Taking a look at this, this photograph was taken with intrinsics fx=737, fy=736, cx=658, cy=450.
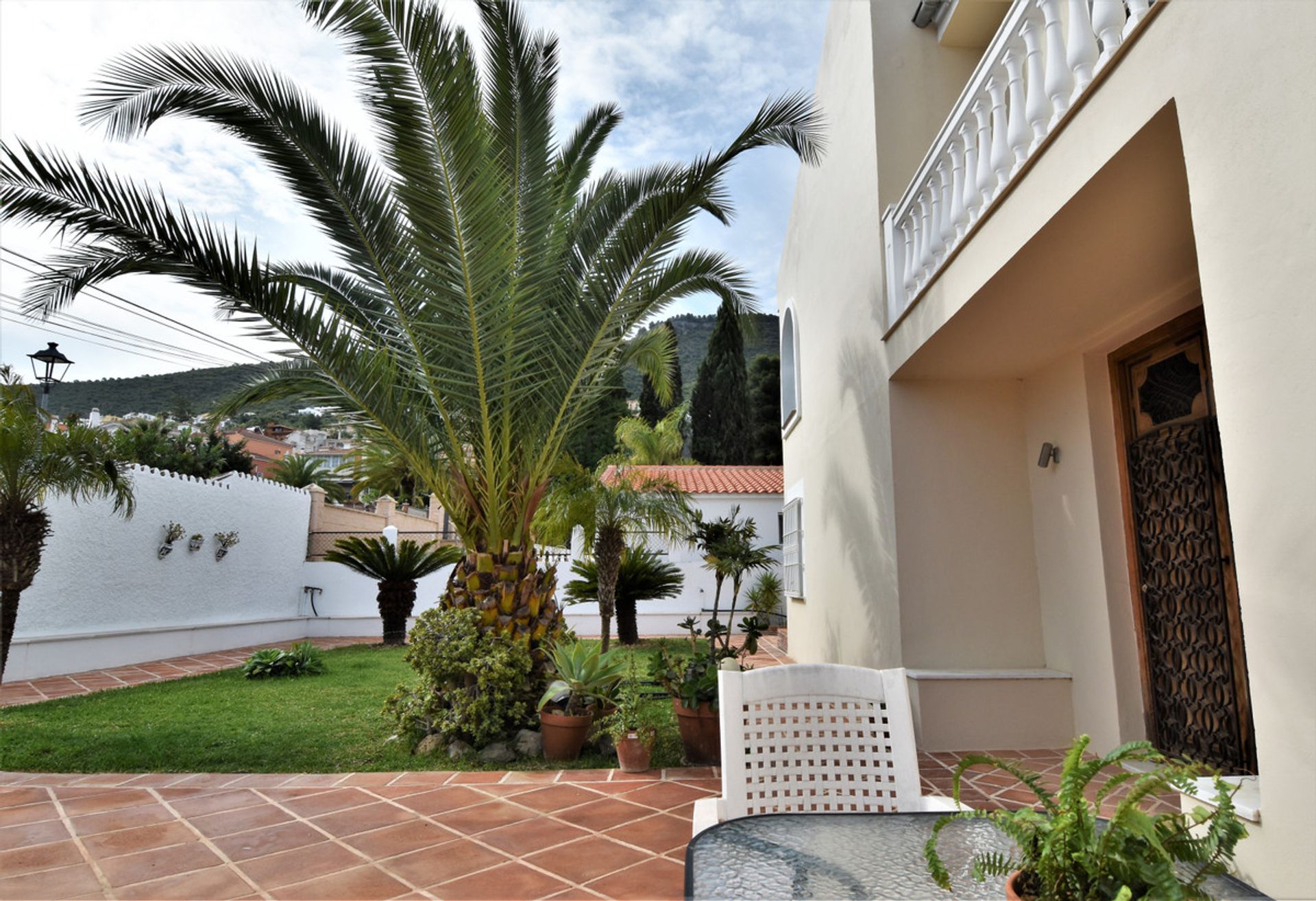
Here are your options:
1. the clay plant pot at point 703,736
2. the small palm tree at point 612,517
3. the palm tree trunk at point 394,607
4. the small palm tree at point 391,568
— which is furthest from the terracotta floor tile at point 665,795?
the palm tree trunk at point 394,607

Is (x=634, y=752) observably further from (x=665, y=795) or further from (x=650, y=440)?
(x=650, y=440)

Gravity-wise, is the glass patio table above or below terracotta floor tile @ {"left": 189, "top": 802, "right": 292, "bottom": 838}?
above

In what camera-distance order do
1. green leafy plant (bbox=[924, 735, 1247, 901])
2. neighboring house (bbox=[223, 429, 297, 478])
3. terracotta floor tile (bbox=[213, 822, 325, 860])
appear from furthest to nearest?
neighboring house (bbox=[223, 429, 297, 478]) < terracotta floor tile (bbox=[213, 822, 325, 860]) < green leafy plant (bbox=[924, 735, 1247, 901])

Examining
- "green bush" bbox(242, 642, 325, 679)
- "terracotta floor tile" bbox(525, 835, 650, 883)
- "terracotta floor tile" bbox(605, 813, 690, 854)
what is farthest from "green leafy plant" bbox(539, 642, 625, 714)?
"green bush" bbox(242, 642, 325, 679)

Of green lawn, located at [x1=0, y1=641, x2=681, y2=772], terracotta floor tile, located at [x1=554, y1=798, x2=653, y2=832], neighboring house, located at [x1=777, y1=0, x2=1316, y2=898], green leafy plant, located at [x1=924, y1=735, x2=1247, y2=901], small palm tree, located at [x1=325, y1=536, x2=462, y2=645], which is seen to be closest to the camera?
green leafy plant, located at [x1=924, y1=735, x2=1247, y2=901]

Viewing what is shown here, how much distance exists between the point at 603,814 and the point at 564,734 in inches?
52.5

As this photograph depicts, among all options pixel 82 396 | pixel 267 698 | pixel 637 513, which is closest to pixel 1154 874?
pixel 267 698

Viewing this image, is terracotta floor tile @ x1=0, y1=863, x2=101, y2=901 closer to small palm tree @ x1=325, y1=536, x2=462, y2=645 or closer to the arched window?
the arched window

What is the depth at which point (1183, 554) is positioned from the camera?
4461 mm

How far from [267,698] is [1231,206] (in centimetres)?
882

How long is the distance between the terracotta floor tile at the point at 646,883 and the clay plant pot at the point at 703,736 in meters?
1.88

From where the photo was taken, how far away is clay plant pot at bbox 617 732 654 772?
16.3ft

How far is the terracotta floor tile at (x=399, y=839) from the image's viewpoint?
11.5 ft

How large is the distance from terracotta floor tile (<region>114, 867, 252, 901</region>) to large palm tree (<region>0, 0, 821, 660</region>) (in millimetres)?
2801
